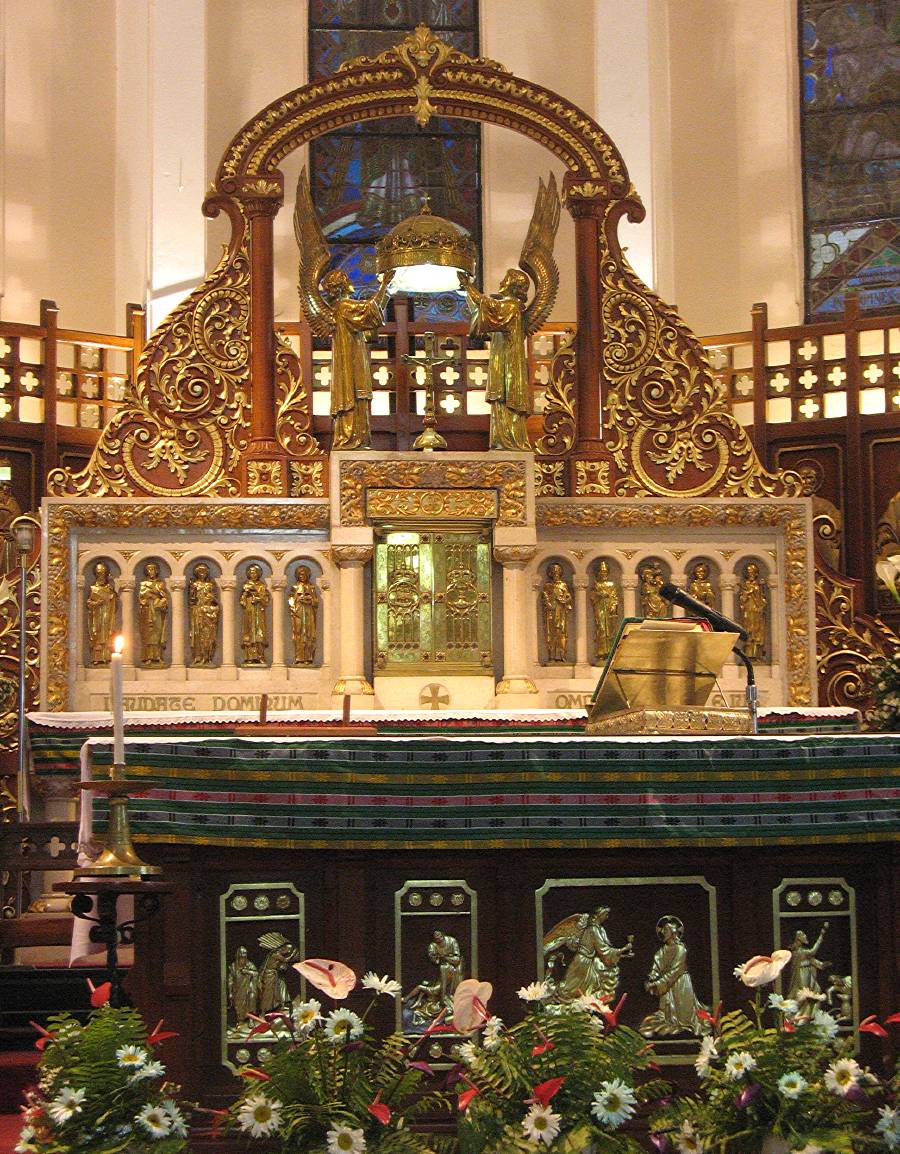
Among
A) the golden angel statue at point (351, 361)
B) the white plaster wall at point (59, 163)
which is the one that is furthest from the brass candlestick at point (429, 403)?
the white plaster wall at point (59, 163)

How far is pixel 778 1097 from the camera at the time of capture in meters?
4.77

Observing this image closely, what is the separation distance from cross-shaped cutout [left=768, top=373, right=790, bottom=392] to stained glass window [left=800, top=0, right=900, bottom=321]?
187 cm

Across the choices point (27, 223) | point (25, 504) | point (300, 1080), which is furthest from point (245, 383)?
point (300, 1080)

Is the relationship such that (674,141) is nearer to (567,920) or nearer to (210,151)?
(210,151)

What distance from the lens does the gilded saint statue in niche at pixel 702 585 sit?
1121cm

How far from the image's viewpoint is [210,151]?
15602 millimetres

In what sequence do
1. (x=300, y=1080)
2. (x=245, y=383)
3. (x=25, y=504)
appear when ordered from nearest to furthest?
(x=300, y=1080)
(x=245, y=383)
(x=25, y=504)

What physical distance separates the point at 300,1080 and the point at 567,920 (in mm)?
1807

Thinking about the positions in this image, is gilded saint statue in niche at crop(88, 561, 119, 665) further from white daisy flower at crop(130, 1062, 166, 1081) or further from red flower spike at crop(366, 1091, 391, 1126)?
red flower spike at crop(366, 1091, 391, 1126)

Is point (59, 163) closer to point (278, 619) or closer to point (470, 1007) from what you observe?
point (278, 619)

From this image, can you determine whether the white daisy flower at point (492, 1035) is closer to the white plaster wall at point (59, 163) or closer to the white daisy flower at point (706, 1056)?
the white daisy flower at point (706, 1056)

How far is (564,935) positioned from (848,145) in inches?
418

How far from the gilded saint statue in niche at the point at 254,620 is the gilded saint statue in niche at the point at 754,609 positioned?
2.78 meters

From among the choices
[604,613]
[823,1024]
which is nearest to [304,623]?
[604,613]
